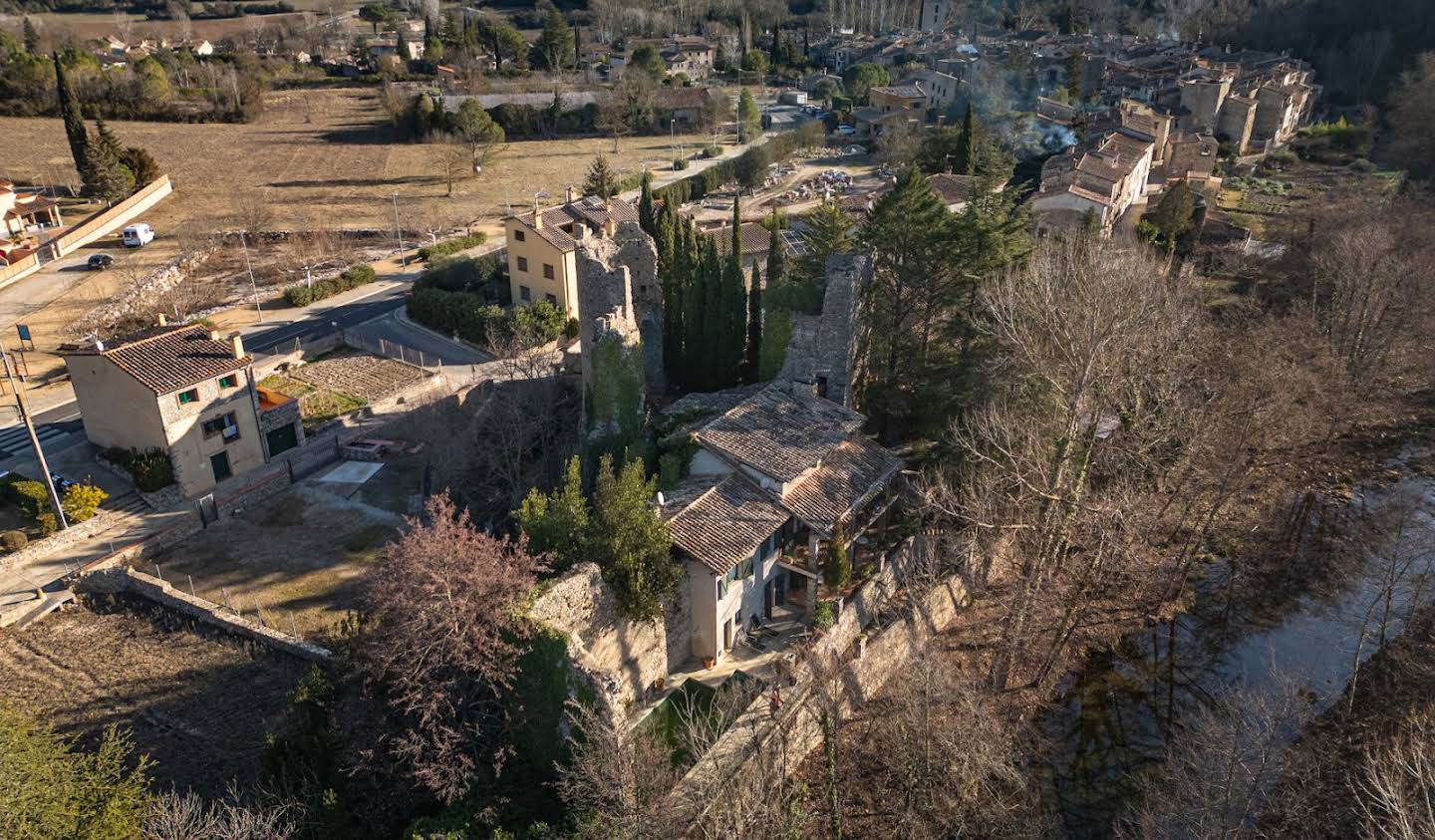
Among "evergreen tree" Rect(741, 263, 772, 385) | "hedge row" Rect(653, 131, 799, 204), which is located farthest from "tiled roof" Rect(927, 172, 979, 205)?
"evergreen tree" Rect(741, 263, 772, 385)

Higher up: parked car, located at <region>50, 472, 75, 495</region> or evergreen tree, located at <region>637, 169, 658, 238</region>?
evergreen tree, located at <region>637, 169, 658, 238</region>

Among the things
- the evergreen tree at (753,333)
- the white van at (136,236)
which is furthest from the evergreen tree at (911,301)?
the white van at (136,236)

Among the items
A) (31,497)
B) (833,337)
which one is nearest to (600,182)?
(833,337)

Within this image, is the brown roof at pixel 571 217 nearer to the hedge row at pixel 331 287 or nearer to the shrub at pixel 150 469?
the hedge row at pixel 331 287

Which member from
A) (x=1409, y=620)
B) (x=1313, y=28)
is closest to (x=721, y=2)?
(x=1313, y=28)

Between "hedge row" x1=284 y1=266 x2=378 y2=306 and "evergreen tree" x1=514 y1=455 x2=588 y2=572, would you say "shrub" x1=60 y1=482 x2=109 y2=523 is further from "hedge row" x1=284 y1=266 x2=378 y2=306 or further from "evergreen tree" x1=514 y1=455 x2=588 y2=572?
"hedge row" x1=284 y1=266 x2=378 y2=306

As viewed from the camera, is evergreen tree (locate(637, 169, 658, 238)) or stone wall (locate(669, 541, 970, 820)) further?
evergreen tree (locate(637, 169, 658, 238))

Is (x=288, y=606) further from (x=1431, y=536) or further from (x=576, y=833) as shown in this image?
(x=1431, y=536)
